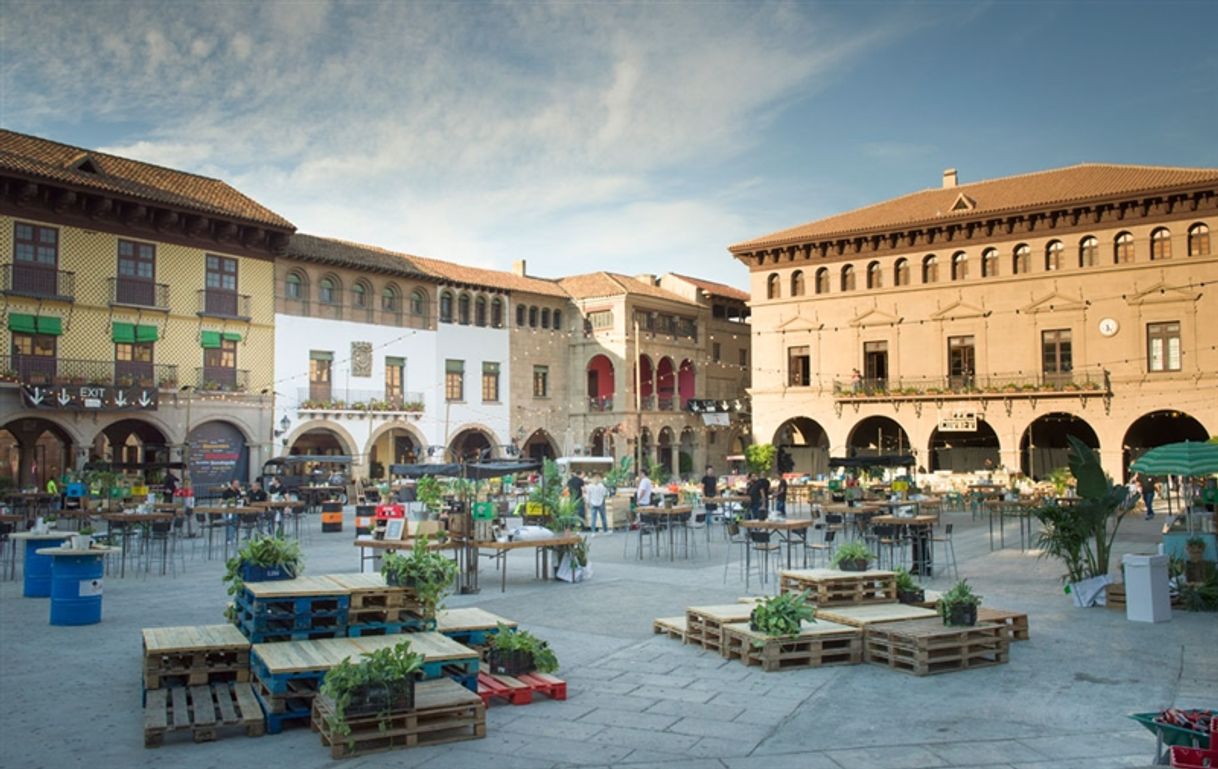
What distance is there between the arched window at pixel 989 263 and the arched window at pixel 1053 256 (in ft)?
6.36

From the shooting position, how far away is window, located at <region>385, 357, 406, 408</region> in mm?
41344

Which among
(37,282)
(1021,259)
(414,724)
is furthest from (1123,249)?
(37,282)

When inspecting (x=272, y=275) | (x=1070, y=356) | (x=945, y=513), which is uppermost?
(x=272, y=275)

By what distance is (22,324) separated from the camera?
98.7 feet

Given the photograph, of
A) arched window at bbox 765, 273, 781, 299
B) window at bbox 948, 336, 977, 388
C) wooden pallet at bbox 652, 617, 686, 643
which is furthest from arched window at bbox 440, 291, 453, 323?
wooden pallet at bbox 652, 617, 686, 643

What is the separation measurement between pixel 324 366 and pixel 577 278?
17157mm

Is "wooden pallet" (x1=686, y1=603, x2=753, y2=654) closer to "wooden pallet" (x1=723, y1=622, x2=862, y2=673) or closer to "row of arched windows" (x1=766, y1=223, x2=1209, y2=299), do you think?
"wooden pallet" (x1=723, y1=622, x2=862, y2=673)

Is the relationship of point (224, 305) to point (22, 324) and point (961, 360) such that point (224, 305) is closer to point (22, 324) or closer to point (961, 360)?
point (22, 324)

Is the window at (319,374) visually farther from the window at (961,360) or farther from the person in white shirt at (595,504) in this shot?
the window at (961,360)

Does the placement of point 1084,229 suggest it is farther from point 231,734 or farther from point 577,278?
point 231,734

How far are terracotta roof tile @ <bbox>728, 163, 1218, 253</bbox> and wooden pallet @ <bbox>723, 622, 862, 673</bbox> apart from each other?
32301mm

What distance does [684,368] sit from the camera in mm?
53250

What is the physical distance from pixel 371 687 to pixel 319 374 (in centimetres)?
3385

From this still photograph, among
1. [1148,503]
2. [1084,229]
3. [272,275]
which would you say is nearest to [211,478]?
[272,275]
